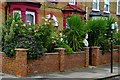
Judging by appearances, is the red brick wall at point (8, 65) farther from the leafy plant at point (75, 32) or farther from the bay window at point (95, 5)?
the bay window at point (95, 5)

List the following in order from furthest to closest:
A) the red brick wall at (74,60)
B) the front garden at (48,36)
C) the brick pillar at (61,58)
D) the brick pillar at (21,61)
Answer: the red brick wall at (74,60) → the brick pillar at (61,58) → the front garden at (48,36) → the brick pillar at (21,61)

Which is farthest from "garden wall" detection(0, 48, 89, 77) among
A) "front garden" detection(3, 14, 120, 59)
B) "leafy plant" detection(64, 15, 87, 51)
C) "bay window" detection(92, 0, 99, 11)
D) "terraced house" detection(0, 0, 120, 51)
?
"bay window" detection(92, 0, 99, 11)

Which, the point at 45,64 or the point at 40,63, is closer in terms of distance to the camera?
the point at 40,63

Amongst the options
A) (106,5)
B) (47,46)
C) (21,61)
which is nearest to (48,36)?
(47,46)

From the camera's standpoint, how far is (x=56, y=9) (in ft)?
84.3

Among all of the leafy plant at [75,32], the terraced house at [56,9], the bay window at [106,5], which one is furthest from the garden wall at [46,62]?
the bay window at [106,5]

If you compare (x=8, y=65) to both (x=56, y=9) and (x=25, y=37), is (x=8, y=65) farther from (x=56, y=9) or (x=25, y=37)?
(x=56, y=9)

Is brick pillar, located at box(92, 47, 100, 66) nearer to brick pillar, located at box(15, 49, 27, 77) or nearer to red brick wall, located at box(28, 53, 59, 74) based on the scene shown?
red brick wall, located at box(28, 53, 59, 74)

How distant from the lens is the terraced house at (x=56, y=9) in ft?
70.3

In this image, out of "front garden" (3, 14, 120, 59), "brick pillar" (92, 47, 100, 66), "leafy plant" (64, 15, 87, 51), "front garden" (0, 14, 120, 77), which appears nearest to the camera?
"front garden" (0, 14, 120, 77)

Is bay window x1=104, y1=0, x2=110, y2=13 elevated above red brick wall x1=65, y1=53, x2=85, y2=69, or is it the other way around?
bay window x1=104, y1=0, x2=110, y2=13

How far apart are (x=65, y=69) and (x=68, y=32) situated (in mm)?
2961

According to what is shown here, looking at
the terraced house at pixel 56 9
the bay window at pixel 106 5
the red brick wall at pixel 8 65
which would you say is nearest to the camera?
the red brick wall at pixel 8 65

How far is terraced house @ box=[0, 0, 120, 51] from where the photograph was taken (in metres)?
21.4
